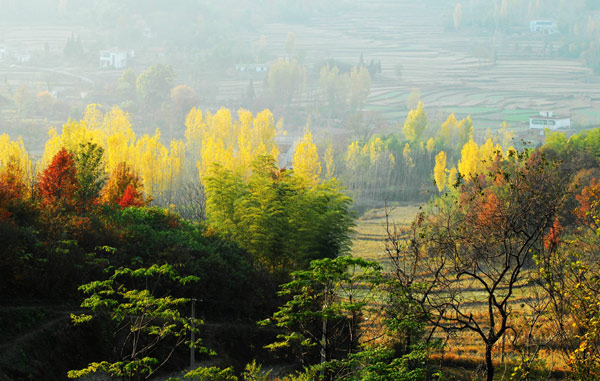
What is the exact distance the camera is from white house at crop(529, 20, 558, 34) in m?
128

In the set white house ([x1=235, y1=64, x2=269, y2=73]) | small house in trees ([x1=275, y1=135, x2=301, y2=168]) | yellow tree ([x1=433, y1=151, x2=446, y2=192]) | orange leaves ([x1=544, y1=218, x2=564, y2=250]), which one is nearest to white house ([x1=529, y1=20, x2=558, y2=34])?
white house ([x1=235, y1=64, x2=269, y2=73])

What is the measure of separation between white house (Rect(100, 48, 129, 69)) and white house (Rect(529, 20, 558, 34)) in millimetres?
79152

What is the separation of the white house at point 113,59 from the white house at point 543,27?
79.2 m

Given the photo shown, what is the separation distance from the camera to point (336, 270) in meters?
13.9

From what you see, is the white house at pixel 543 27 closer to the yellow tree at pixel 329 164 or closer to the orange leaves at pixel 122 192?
the yellow tree at pixel 329 164

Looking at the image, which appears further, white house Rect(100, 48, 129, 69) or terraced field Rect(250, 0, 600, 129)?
white house Rect(100, 48, 129, 69)

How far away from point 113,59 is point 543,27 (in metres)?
82.1

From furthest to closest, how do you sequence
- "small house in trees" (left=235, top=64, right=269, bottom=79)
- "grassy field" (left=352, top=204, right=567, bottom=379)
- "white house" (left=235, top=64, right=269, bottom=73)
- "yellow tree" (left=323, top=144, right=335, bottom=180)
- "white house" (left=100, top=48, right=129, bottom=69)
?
"white house" (left=235, top=64, right=269, bottom=73)
"small house in trees" (left=235, top=64, right=269, bottom=79)
"white house" (left=100, top=48, right=129, bottom=69)
"yellow tree" (left=323, top=144, right=335, bottom=180)
"grassy field" (left=352, top=204, right=567, bottom=379)

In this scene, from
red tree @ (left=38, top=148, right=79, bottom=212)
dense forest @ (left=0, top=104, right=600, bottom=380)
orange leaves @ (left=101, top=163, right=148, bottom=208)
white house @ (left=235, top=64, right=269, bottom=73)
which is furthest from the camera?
white house @ (left=235, top=64, right=269, bottom=73)

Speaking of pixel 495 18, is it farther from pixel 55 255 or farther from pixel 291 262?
pixel 55 255

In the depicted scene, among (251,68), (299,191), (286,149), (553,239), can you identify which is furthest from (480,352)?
(251,68)

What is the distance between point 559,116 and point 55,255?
2864 inches

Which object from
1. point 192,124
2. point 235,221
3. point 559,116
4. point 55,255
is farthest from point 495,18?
point 55,255

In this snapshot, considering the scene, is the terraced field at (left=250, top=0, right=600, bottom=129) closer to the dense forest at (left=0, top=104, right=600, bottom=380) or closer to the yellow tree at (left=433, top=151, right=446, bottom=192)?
the yellow tree at (left=433, top=151, right=446, bottom=192)
